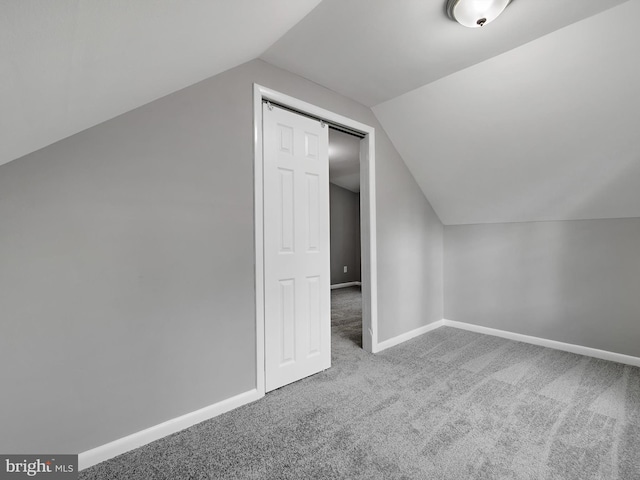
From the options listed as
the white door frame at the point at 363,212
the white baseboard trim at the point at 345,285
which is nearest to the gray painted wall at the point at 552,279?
the white door frame at the point at 363,212

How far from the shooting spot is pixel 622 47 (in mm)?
1743

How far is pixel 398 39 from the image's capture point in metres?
1.88

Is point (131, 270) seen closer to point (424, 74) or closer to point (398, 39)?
point (398, 39)

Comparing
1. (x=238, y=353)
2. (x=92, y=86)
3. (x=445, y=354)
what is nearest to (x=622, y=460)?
(x=445, y=354)

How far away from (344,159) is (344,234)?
232cm

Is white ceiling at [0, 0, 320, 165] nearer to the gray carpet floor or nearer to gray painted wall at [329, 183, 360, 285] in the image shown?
the gray carpet floor

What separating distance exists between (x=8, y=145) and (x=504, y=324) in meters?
3.93

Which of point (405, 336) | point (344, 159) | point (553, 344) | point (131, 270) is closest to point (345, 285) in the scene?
point (344, 159)

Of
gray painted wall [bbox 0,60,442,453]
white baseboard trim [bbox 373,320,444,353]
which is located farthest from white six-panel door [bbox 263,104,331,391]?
white baseboard trim [bbox 373,320,444,353]

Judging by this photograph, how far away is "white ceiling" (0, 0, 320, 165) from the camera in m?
0.61

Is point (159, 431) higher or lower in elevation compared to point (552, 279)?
lower

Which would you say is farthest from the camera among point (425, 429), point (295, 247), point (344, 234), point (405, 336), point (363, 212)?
point (344, 234)

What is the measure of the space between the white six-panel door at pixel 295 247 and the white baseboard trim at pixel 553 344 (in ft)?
6.27

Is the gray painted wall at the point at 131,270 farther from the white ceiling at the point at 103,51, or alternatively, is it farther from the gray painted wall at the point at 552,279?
the gray painted wall at the point at 552,279
